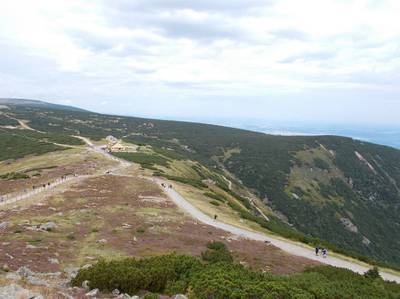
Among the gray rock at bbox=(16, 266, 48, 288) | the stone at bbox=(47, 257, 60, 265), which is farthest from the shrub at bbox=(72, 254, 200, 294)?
the stone at bbox=(47, 257, 60, 265)

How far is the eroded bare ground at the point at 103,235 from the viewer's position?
880 inches

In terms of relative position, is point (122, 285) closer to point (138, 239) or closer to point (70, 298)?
point (70, 298)

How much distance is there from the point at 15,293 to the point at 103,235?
1410 centimetres

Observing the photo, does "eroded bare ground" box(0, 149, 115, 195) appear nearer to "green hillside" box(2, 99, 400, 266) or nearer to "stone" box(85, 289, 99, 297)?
"stone" box(85, 289, 99, 297)

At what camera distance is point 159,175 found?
6706cm

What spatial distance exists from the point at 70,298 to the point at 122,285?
249cm

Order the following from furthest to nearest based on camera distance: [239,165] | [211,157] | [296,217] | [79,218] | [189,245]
Result: [211,157] < [239,165] < [296,217] < [79,218] < [189,245]

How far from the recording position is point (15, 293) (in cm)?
1353

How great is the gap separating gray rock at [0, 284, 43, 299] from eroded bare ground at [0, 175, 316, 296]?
213 inches

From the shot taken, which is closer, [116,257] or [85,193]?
[116,257]

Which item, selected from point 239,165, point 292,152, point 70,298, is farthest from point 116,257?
point 292,152

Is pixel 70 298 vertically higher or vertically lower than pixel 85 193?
higher

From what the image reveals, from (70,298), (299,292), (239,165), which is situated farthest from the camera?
(239,165)

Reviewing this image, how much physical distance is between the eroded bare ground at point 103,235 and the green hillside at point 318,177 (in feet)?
212
